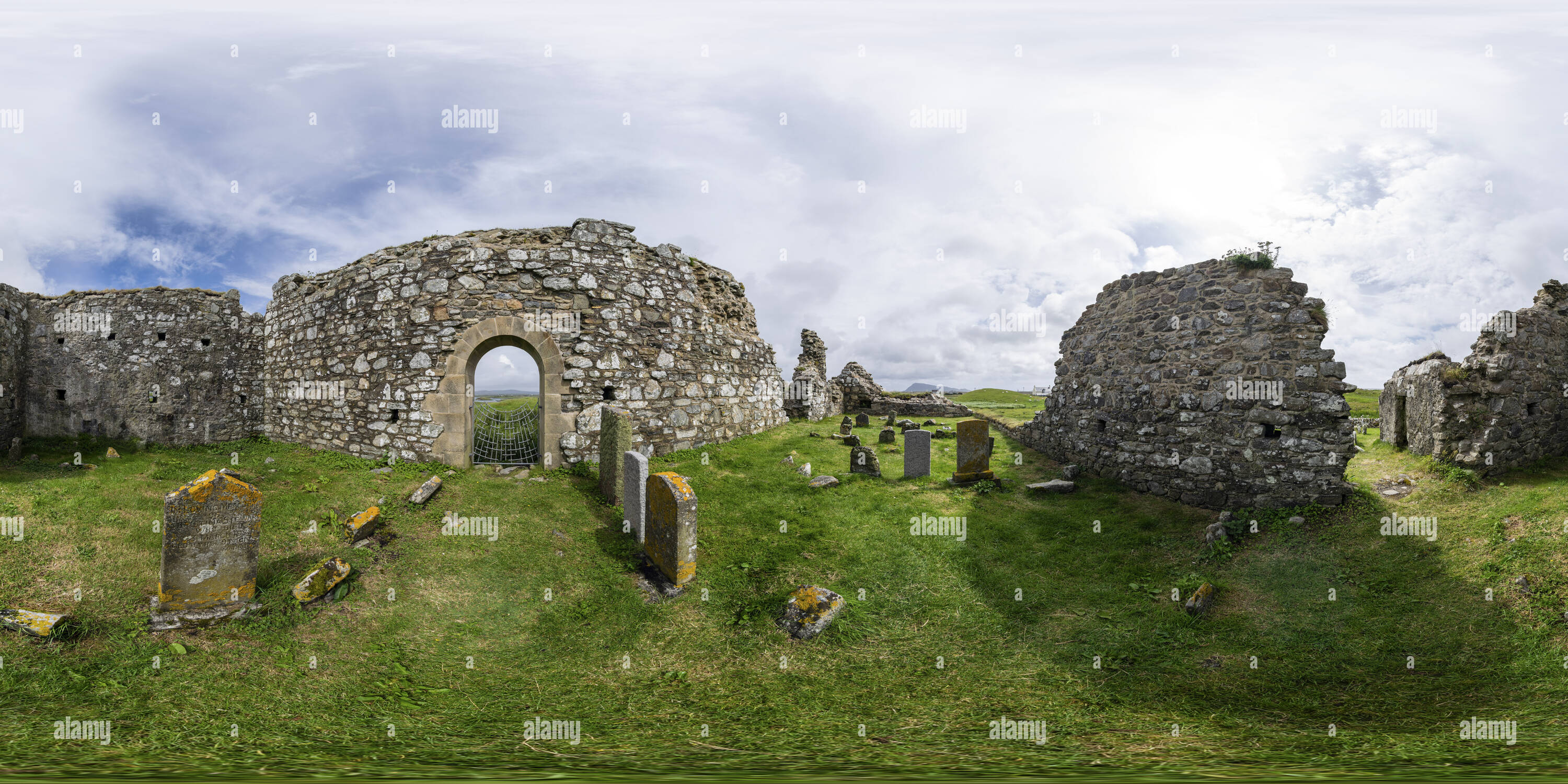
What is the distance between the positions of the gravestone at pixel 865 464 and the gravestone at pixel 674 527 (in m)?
5.61

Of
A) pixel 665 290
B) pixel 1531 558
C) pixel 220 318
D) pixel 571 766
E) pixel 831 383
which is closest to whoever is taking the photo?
pixel 571 766

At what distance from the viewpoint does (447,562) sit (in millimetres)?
7652

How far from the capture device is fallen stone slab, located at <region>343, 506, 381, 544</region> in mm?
7777

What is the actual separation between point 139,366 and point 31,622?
619 inches

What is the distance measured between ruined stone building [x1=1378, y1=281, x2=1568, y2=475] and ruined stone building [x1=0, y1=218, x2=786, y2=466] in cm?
1371

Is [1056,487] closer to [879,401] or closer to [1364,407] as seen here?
[879,401]

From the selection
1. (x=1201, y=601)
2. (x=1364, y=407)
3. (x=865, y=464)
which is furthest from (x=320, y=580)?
(x=1364, y=407)

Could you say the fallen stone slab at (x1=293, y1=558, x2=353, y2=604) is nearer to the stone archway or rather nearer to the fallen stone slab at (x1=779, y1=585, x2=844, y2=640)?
the stone archway

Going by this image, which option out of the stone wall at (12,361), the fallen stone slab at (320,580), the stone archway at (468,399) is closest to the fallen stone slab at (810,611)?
the fallen stone slab at (320,580)

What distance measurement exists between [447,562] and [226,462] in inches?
427

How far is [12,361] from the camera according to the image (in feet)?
46.8

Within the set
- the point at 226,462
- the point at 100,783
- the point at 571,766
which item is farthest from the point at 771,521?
the point at 226,462

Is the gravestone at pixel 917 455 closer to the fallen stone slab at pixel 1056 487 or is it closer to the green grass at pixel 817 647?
the fallen stone slab at pixel 1056 487

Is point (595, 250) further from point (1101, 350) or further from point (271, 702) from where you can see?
point (1101, 350)
